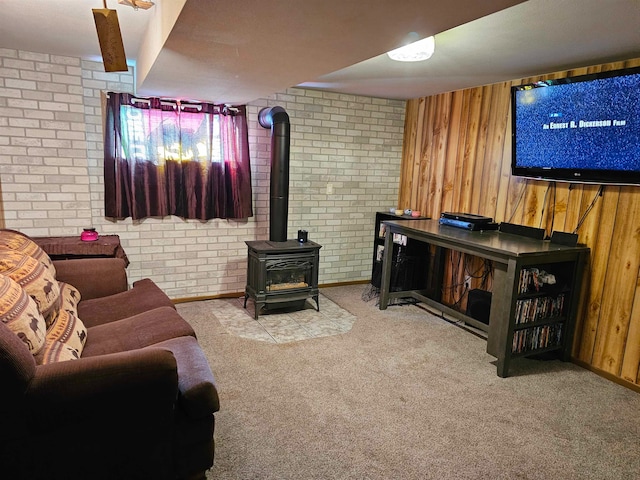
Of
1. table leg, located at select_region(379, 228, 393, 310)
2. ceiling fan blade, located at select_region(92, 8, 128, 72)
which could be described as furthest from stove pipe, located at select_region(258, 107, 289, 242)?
ceiling fan blade, located at select_region(92, 8, 128, 72)

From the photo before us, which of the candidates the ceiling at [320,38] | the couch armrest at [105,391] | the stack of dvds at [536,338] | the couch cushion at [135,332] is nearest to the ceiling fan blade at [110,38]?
the ceiling at [320,38]

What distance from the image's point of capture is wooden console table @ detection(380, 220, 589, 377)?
9.36 ft

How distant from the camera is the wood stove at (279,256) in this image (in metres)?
3.70

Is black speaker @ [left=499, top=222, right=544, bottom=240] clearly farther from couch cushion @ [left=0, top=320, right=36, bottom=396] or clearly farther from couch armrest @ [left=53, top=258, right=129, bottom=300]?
couch cushion @ [left=0, top=320, right=36, bottom=396]

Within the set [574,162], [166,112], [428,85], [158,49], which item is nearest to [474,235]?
[574,162]

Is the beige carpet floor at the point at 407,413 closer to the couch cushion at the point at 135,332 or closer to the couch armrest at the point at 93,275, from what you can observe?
the couch cushion at the point at 135,332

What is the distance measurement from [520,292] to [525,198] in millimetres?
965

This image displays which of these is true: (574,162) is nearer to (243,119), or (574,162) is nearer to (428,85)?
(428,85)

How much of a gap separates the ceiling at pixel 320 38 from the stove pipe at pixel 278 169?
0.36m

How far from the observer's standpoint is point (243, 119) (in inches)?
159

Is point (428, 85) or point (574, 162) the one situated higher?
point (428, 85)

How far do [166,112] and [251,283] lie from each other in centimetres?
176

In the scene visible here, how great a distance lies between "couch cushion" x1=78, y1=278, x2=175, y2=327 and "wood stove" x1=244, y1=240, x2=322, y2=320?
100 centimetres

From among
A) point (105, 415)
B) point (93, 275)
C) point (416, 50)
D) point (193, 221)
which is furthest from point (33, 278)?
point (416, 50)
